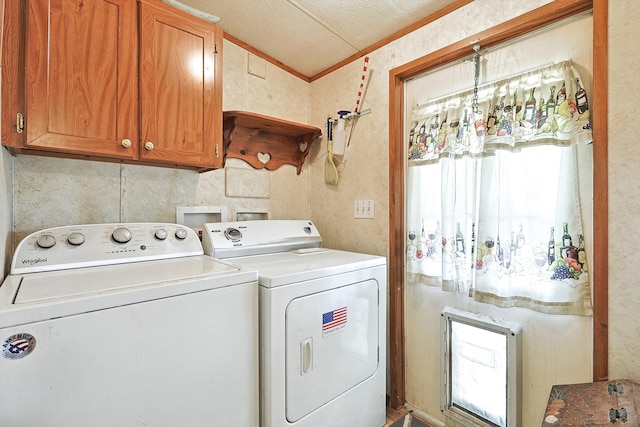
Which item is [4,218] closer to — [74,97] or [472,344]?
[74,97]

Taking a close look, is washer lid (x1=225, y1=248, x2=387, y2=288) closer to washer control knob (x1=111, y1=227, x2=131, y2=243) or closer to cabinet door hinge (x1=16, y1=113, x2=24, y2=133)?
washer control knob (x1=111, y1=227, x2=131, y2=243)

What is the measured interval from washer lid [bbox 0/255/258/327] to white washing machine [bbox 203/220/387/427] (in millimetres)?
203

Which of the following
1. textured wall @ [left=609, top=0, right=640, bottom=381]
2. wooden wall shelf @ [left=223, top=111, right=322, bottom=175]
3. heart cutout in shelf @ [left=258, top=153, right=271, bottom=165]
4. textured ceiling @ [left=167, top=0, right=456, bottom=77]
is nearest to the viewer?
textured wall @ [left=609, top=0, right=640, bottom=381]

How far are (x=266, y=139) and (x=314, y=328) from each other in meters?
Answer: 1.45

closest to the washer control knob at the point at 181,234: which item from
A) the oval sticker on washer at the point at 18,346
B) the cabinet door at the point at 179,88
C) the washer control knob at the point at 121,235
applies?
the washer control knob at the point at 121,235

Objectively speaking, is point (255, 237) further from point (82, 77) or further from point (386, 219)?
point (82, 77)

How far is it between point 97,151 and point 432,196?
5.54ft

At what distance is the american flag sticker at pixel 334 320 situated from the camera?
135 cm

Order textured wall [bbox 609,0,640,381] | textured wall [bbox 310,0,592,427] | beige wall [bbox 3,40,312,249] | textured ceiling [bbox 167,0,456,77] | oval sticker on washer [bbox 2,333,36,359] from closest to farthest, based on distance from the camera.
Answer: oval sticker on washer [bbox 2,333,36,359] < textured wall [bbox 609,0,640,381] < textured wall [bbox 310,0,592,427] < beige wall [bbox 3,40,312,249] < textured ceiling [bbox 167,0,456,77]

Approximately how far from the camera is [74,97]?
1.23m

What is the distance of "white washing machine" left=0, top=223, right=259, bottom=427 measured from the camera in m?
0.77

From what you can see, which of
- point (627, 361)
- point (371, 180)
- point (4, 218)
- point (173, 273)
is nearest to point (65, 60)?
point (4, 218)

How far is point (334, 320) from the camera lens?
1386 mm

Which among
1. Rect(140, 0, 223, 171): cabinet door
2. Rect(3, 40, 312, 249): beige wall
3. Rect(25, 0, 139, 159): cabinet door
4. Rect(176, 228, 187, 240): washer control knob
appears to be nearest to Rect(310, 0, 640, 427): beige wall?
Rect(3, 40, 312, 249): beige wall
